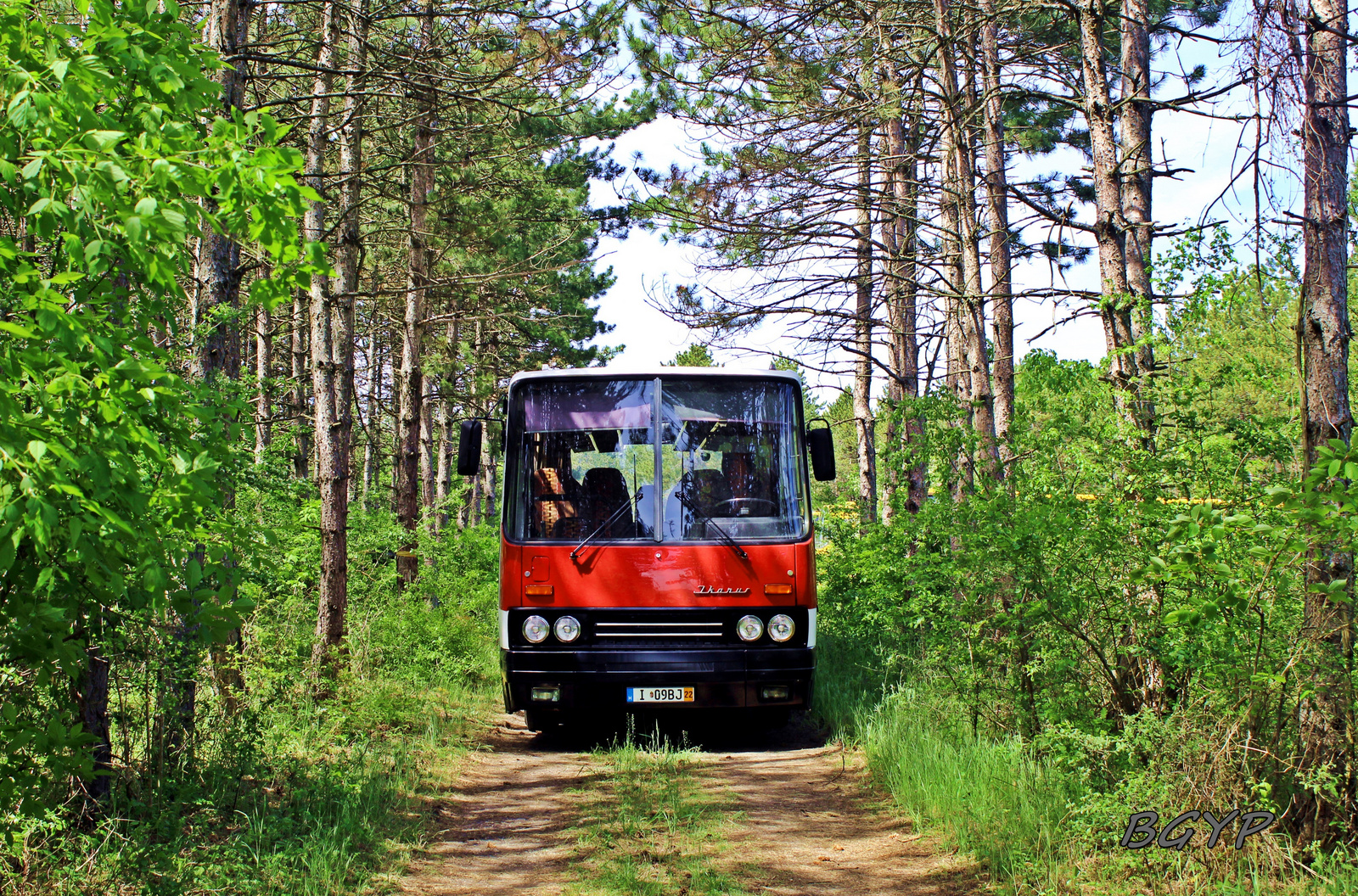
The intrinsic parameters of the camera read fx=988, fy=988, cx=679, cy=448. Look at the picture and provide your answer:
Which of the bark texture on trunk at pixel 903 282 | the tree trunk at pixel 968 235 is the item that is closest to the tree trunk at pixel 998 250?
the tree trunk at pixel 968 235

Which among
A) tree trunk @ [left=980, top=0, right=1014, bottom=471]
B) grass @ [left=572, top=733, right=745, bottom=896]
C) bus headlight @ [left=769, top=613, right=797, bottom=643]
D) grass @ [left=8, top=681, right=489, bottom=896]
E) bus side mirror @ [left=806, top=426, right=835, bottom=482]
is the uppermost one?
tree trunk @ [left=980, top=0, right=1014, bottom=471]

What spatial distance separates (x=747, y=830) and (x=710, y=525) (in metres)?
2.48

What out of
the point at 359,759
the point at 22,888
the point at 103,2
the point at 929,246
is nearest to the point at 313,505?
the point at 359,759

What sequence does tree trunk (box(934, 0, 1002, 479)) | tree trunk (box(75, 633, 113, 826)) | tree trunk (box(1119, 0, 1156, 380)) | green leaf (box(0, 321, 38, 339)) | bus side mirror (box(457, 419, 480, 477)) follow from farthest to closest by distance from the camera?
tree trunk (box(934, 0, 1002, 479))
bus side mirror (box(457, 419, 480, 477))
tree trunk (box(1119, 0, 1156, 380))
tree trunk (box(75, 633, 113, 826))
green leaf (box(0, 321, 38, 339))

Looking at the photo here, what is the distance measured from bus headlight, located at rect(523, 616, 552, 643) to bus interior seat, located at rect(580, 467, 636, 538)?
0.78m

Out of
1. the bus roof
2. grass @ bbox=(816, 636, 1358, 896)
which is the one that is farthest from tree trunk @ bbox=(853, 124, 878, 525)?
grass @ bbox=(816, 636, 1358, 896)

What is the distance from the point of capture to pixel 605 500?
7566 mm

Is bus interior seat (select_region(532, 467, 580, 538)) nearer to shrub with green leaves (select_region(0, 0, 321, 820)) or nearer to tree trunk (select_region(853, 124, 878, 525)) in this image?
shrub with green leaves (select_region(0, 0, 321, 820))

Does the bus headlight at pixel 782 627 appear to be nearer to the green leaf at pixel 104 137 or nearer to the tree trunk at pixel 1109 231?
the tree trunk at pixel 1109 231

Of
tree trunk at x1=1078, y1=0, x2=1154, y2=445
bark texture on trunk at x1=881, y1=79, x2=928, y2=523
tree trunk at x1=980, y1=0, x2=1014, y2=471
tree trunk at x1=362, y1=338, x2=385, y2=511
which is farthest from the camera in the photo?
tree trunk at x1=362, y1=338, x2=385, y2=511

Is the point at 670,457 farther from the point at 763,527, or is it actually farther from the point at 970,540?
the point at 970,540

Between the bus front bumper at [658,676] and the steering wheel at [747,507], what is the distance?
1.03 meters

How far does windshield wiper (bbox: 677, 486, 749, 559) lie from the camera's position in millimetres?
7395

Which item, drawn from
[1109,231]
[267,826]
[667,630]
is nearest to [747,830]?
[667,630]
